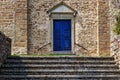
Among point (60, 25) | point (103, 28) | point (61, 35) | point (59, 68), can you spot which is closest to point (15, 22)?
point (60, 25)

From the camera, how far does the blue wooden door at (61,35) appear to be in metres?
23.0

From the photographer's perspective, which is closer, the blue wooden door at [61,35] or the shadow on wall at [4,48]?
the shadow on wall at [4,48]

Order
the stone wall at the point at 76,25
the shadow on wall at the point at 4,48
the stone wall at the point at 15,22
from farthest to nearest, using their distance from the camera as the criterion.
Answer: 1. the stone wall at the point at 76,25
2. the stone wall at the point at 15,22
3. the shadow on wall at the point at 4,48

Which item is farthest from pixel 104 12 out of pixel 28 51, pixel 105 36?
pixel 28 51

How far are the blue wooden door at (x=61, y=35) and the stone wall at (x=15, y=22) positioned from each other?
Result: 69.8 inches

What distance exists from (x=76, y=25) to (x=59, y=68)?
8.88 meters

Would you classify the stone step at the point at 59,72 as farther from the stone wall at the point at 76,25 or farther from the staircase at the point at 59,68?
the stone wall at the point at 76,25

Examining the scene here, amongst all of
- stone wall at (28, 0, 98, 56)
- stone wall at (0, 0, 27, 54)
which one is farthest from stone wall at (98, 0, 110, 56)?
stone wall at (0, 0, 27, 54)

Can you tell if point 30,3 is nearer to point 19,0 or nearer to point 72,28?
point 19,0

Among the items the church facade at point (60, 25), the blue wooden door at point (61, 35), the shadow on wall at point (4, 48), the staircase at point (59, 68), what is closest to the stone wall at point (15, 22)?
the church facade at point (60, 25)

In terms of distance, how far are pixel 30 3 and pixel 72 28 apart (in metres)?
2.83

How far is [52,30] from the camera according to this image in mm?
22922

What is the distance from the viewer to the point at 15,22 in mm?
22578

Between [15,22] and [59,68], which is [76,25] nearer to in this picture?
[15,22]
